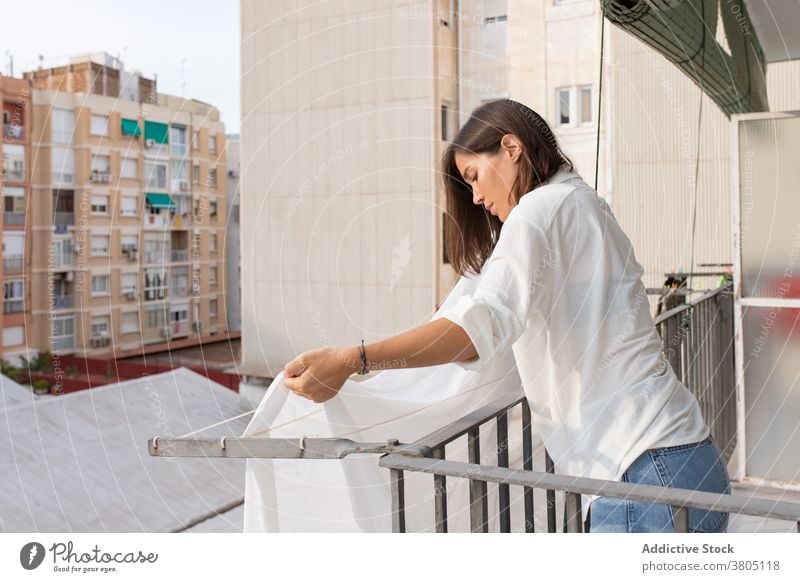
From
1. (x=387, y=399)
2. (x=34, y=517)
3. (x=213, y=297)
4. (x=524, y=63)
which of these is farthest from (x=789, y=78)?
(x=213, y=297)

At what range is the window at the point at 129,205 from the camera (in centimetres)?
1883

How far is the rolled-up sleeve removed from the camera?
0.67 meters

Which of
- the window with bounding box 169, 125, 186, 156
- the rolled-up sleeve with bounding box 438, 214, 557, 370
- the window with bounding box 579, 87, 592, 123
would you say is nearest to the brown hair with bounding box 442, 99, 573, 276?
the rolled-up sleeve with bounding box 438, 214, 557, 370

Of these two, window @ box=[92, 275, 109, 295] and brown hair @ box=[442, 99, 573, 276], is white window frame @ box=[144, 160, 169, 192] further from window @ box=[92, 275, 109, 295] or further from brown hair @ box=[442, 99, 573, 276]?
brown hair @ box=[442, 99, 573, 276]

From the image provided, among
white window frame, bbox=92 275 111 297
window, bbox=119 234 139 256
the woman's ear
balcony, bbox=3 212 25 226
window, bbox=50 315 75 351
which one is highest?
balcony, bbox=3 212 25 226

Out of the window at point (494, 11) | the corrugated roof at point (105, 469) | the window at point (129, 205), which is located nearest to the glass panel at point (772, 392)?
the corrugated roof at point (105, 469)

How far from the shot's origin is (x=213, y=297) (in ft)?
76.5

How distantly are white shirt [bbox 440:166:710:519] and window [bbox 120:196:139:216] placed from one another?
18886 mm

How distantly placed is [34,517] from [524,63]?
5.19 meters

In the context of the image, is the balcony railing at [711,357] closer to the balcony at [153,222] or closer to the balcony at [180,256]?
the balcony at [153,222]

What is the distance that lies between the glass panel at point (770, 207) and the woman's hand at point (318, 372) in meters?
1.51

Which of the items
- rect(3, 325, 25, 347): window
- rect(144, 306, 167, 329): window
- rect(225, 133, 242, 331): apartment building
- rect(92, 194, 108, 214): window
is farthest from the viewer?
rect(144, 306, 167, 329): window

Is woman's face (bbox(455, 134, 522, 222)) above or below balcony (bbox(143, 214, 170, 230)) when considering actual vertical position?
below
